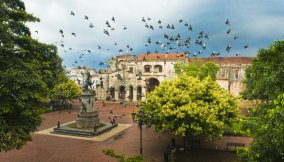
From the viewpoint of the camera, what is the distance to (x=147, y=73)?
62219 millimetres

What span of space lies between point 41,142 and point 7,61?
571 inches

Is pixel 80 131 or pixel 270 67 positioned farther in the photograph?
pixel 80 131

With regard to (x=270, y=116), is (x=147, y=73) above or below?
above

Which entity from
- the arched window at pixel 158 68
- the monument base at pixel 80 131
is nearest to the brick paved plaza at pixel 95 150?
the monument base at pixel 80 131

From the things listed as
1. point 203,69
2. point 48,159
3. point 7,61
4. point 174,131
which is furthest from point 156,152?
point 203,69

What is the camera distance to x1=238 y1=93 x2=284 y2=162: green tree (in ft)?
31.1

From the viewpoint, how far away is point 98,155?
23.6m

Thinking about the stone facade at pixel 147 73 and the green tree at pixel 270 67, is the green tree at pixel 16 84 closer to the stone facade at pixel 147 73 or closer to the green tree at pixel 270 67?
the green tree at pixel 270 67

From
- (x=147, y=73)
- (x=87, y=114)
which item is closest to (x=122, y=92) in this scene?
(x=147, y=73)

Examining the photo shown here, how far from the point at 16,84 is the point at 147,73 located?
49.1m

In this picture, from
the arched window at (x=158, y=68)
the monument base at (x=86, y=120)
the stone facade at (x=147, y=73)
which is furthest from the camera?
the arched window at (x=158, y=68)

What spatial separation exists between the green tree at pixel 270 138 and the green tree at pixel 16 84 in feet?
33.1

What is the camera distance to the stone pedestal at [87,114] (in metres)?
32.5

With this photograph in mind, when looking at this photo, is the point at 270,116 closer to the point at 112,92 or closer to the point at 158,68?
the point at 158,68
